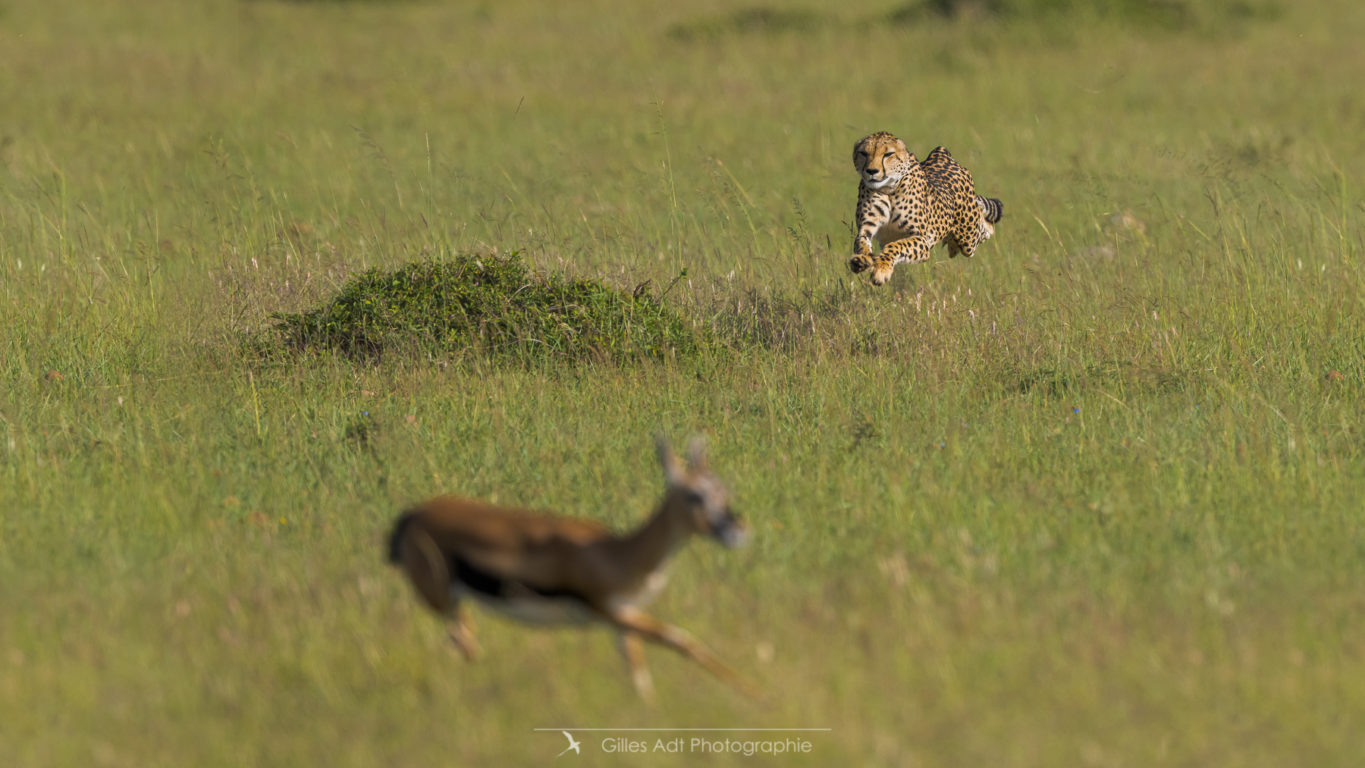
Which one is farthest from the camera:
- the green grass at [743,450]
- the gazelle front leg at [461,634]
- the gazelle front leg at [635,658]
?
the green grass at [743,450]

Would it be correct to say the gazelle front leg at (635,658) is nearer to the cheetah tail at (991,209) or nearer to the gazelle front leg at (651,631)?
the gazelle front leg at (651,631)

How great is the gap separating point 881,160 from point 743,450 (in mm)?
2035

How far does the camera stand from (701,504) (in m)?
3.39

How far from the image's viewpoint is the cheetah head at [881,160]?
7898 millimetres

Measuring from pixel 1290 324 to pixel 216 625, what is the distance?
604 cm

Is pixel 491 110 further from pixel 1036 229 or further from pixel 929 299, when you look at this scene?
pixel 929 299

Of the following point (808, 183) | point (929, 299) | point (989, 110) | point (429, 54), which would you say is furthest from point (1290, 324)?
point (429, 54)

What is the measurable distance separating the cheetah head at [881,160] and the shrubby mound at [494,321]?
1.22m

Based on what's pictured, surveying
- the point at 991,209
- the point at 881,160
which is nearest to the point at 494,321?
the point at 881,160

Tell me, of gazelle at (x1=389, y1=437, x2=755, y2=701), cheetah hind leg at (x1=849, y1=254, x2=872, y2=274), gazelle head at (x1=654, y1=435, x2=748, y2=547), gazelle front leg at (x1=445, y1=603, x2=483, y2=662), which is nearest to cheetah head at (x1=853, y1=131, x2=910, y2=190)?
cheetah hind leg at (x1=849, y1=254, x2=872, y2=274)

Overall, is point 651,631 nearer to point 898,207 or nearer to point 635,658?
point 635,658

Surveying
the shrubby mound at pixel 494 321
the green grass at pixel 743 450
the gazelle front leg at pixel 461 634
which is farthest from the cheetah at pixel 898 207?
the gazelle front leg at pixel 461 634

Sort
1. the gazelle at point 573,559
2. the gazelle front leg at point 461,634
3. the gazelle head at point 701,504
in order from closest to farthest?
the gazelle head at point 701,504 < the gazelle at point 573,559 < the gazelle front leg at point 461,634

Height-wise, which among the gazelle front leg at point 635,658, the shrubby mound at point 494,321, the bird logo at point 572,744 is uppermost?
the gazelle front leg at point 635,658
